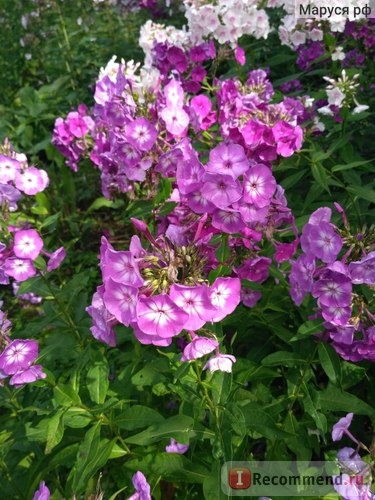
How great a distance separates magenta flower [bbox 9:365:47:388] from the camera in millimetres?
2166

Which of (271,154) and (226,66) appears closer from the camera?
(271,154)

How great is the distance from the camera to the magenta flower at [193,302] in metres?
1.61

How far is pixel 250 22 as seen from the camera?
4.05 metres

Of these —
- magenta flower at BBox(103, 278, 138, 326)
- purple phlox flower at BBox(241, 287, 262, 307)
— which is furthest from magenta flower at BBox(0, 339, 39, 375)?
purple phlox flower at BBox(241, 287, 262, 307)

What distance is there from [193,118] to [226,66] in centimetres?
344

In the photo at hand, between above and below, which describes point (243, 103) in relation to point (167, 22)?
above

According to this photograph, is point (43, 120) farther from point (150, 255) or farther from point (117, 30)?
point (150, 255)

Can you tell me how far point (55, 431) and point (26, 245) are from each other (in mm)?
896

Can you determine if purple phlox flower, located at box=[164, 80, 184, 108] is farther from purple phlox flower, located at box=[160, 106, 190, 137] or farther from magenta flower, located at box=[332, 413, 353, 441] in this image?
magenta flower, located at box=[332, 413, 353, 441]

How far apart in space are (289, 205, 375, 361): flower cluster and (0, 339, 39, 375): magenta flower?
1112 mm

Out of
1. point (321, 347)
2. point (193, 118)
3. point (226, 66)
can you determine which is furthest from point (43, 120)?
point (321, 347)

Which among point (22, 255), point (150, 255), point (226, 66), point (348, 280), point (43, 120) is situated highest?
point (150, 255)

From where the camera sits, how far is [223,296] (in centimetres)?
176

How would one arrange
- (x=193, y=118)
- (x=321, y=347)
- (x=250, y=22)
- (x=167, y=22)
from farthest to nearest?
(x=167, y=22) < (x=250, y=22) < (x=193, y=118) < (x=321, y=347)
